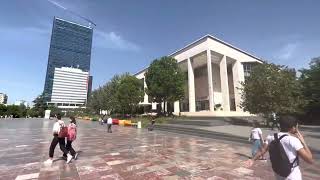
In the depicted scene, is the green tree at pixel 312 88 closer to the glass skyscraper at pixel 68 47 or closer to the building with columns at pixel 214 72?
the building with columns at pixel 214 72

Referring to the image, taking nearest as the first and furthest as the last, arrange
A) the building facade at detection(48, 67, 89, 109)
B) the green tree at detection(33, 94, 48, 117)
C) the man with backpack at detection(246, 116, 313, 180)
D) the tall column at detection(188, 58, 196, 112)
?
1. the man with backpack at detection(246, 116, 313, 180)
2. the tall column at detection(188, 58, 196, 112)
3. the green tree at detection(33, 94, 48, 117)
4. the building facade at detection(48, 67, 89, 109)

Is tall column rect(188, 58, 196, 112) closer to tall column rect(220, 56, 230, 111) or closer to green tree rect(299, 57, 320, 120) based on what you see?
tall column rect(220, 56, 230, 111)

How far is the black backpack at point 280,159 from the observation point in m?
3.48

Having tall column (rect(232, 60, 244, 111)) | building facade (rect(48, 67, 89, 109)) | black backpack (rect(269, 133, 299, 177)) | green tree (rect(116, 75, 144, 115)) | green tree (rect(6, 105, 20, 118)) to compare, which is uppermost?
building facade (rect(48, 67, 89, 109))

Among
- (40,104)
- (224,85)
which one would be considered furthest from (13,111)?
(224,85)

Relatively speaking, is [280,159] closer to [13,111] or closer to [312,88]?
[312,88]

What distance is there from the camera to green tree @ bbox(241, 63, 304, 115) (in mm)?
25516

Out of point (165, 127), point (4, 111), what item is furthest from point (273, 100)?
point (4, 111)

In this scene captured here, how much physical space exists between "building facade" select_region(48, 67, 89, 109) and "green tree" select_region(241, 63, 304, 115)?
138924 mm

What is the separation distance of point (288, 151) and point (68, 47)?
192m

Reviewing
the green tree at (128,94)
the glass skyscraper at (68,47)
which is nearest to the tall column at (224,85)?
the green tree at (128,94)

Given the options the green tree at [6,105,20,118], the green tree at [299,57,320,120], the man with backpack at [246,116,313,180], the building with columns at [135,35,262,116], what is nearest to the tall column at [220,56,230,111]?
the building with columns at [135,35,262,116]

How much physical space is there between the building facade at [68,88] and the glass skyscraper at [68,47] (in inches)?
313

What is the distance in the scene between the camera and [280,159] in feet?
11.6
